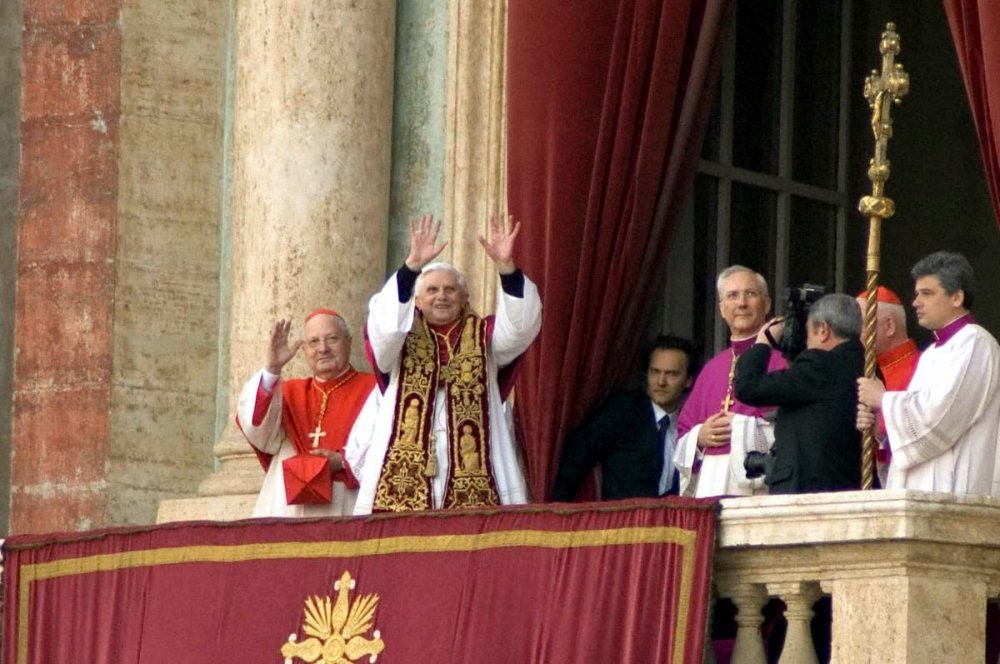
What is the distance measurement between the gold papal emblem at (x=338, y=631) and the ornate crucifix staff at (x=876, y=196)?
57.7 inches

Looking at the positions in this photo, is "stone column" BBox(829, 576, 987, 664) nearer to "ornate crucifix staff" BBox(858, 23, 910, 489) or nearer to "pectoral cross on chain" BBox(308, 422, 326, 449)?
"ornate crucifix staff" BBox(858, 23, 910, 489)

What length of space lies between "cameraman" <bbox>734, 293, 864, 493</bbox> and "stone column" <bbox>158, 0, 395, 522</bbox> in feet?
8.83

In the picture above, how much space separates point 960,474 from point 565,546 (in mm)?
1090

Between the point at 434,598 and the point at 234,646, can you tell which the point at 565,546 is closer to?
the point at 434,598

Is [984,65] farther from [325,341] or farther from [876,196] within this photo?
[325,341]

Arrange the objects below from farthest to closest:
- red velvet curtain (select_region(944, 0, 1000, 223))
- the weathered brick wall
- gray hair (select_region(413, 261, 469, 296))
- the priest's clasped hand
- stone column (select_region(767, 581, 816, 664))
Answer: the weathered brick wall < gray hair (select_region(413, 261, 469, 296)) < the priest's clasped hand < red velvet curtain (select_region(944, 0, 1000, 223)) < stone column (select_region(767, 581, 816, 664))

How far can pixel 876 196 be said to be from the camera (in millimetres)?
8906

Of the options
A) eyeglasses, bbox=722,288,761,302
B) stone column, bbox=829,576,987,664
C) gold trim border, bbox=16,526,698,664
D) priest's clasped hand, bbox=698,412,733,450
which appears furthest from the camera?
eyeglasses, bbox=722,288,761,302

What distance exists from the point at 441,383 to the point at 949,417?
2035 mm

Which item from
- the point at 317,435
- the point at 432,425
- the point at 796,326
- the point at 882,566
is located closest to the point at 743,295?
the point at 796,326

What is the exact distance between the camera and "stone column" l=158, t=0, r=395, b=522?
35.9 ft

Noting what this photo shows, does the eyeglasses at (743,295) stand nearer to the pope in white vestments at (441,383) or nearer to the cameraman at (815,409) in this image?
the pope in white vestments at (441,383)

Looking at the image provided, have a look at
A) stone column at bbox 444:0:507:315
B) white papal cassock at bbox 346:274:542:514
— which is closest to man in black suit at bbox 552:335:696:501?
white papal cassock at bbox 346:274:542:514

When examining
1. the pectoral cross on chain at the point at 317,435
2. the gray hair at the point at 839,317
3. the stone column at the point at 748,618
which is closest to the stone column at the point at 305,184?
the pectoral cross on chain at the point at 317,435
